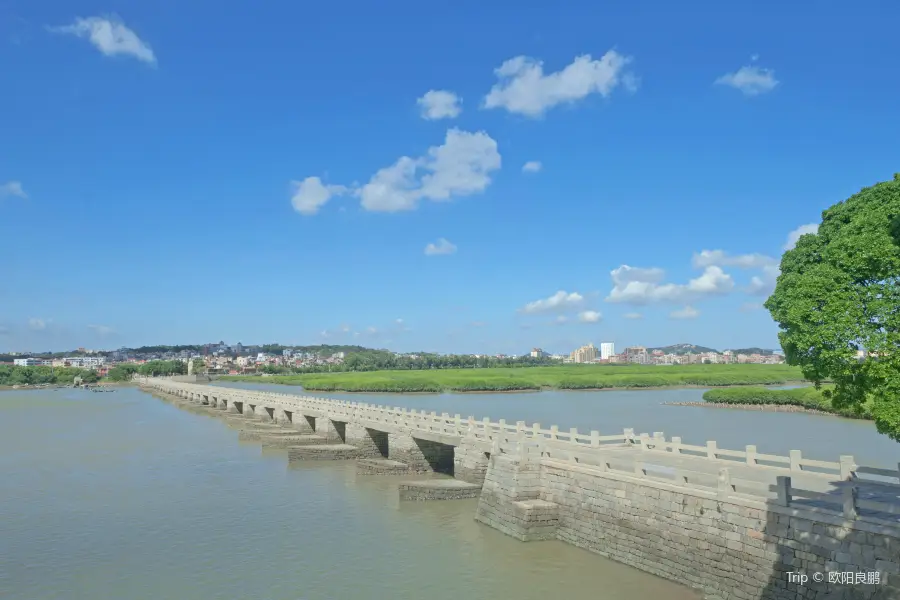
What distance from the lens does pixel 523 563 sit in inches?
778

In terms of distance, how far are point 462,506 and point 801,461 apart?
13883 mm

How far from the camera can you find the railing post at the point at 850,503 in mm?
13414

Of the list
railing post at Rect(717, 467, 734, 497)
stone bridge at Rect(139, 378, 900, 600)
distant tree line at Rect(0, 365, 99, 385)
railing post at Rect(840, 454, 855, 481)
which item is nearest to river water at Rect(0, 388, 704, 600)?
stone bridge at Rect(139, 378, 900, 600)

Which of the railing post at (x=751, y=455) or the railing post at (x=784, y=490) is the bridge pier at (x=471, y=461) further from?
the railing post at (x=784, y=490)

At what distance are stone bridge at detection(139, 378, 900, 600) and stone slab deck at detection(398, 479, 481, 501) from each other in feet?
0.18

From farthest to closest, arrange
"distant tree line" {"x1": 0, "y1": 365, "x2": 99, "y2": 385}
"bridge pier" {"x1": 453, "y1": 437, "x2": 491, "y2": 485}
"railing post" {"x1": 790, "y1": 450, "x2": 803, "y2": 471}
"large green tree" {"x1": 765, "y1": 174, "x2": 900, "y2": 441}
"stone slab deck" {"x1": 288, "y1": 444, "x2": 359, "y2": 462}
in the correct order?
"distant tree line" {"x1": 0, "y1": 365, "x2": 99, "y2": 385} < "stone slab deck" {"x1": 288, "y1": 444, "x2": 359, "y2": 462} < "bridge pier" {"x1": 453, "y1": 437, "x2": 491, "y2": 485} < "railing post" {"x1": 790, "y1": 450, "x2": 803, "y2": 471} < "large green tree" {"x1": 765, "y1": 174, "x2": 900, "y2": 441}

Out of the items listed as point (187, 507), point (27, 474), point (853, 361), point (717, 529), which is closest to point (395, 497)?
point (187, 507)

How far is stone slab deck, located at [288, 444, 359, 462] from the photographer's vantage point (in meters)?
40.5

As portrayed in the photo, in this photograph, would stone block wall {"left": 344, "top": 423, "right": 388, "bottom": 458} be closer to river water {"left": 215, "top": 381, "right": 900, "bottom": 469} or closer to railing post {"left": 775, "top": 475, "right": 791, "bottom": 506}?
river water {"left": 215, "top": 381, "right": 900, "bottom": 469}

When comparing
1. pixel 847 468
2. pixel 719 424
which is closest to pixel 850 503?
pixel 847 468

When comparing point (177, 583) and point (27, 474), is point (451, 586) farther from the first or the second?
point (27, 474)

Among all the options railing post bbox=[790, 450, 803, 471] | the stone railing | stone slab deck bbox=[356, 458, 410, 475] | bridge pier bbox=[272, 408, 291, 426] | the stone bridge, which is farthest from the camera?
bridge pier bbox=[272, 408, 291, 426]

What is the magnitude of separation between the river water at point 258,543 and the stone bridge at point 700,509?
2.34ft

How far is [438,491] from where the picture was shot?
27969 mm
